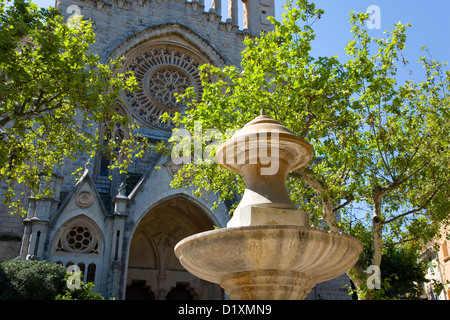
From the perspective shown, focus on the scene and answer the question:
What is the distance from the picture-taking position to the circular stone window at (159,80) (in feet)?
72.3

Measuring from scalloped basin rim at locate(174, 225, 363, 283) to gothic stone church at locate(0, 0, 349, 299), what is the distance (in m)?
10.6

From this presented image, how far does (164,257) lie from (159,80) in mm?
8628

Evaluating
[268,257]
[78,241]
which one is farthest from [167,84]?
[268,257]

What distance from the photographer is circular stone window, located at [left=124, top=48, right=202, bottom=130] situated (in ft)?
72.3

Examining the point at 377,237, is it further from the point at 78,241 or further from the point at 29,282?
the point at 78,241

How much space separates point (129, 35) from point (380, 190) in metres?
15.2

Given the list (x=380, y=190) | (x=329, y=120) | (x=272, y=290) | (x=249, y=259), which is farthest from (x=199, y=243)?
(x=329, y=120)

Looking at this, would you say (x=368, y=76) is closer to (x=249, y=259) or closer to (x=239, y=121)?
(x=239, y=121)

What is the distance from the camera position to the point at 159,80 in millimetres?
22938

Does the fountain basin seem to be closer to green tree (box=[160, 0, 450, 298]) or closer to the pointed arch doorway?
green tree (box=[160, 0, 450, 298])

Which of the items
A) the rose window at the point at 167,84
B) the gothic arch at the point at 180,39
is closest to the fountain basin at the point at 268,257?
the rose window at the point at 167,84

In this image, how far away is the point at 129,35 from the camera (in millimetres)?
21953

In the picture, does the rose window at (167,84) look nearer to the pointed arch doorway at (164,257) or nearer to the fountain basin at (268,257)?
the pointed arch doorway at (164,257)

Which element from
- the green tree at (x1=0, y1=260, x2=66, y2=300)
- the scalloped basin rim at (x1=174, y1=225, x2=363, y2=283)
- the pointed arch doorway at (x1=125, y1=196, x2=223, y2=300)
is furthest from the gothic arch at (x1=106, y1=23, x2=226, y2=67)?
the scalloped basin rim at (x1=174, y1=225, x2=363, y2=283)
